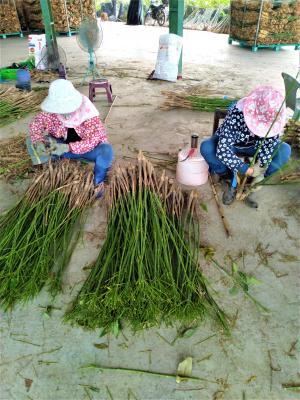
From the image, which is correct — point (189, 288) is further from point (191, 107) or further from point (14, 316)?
point (191, 107)

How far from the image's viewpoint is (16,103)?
4.30 m

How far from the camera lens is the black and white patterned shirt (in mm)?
2311

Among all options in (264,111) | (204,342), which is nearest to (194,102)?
(264,111)

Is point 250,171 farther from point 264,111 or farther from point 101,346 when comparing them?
point 101,346

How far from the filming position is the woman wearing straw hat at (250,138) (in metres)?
2.10

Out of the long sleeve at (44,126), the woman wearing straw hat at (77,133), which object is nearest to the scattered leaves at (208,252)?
the woman wearing straw hat at (77,133)

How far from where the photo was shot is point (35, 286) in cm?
178

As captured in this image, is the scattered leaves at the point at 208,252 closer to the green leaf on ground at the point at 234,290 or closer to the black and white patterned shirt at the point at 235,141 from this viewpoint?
the green leaf on ground at the point at 234,290

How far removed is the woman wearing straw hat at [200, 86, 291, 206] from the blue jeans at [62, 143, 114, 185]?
781 millimetres

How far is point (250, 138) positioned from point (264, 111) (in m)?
0.35

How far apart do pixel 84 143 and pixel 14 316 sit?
137cm

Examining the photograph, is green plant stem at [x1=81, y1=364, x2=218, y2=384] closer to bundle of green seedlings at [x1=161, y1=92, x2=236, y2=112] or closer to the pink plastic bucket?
the pink plastic bucket

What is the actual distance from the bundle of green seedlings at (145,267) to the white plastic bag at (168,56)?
3.59 meters

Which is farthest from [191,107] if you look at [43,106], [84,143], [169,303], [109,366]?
[109,366]
